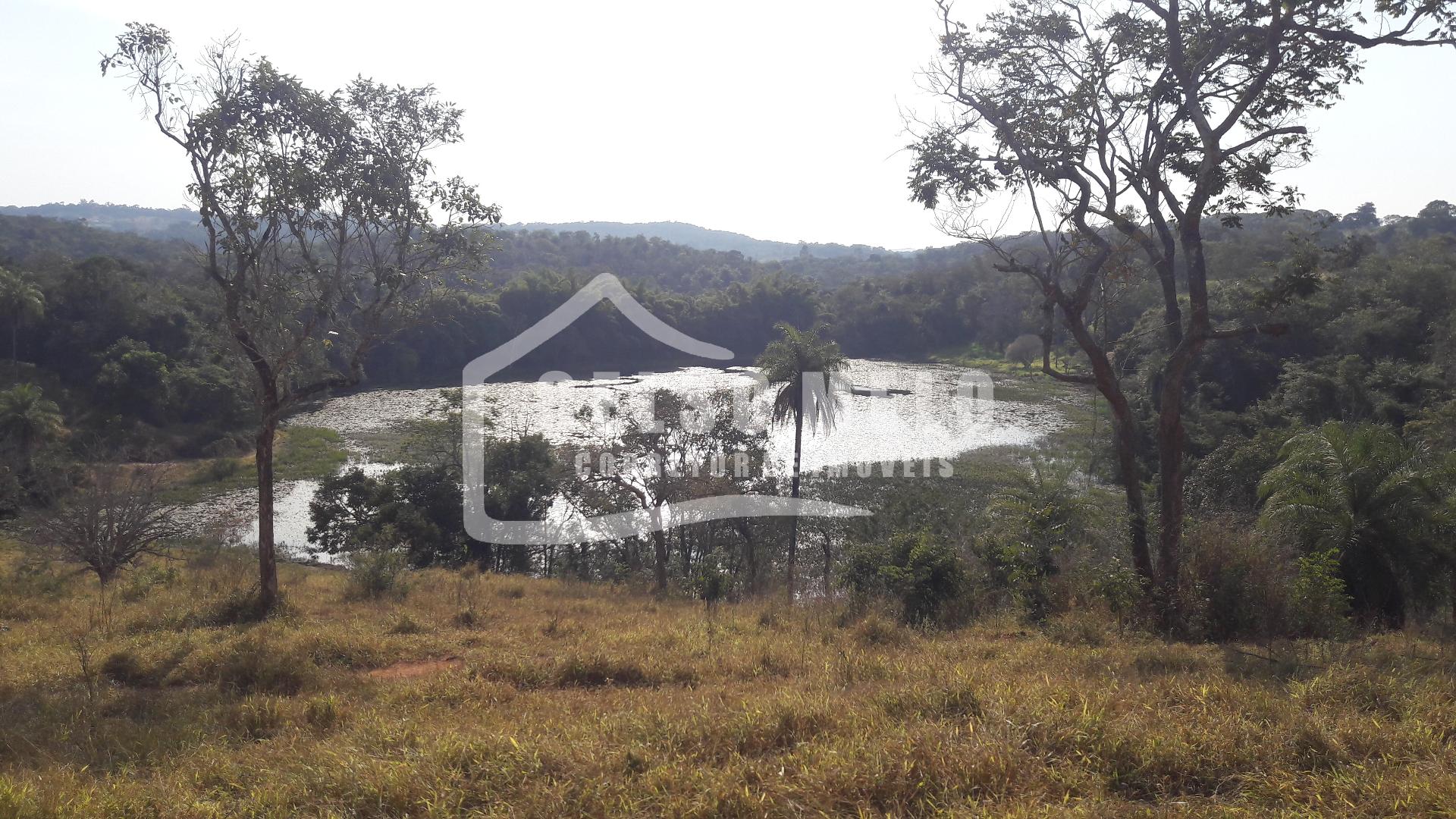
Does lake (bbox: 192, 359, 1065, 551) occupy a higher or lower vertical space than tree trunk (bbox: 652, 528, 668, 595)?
higher

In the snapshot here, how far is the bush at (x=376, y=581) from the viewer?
920 centimetres

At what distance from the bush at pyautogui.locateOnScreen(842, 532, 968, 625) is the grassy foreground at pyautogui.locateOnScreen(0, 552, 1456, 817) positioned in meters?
1.06

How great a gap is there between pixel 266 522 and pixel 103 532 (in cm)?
606

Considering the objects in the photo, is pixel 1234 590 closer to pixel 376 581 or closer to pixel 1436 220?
pixel 376 581

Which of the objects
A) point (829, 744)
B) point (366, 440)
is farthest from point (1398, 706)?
point (366, 440)

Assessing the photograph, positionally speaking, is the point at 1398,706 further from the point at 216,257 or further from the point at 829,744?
the point at 216,257

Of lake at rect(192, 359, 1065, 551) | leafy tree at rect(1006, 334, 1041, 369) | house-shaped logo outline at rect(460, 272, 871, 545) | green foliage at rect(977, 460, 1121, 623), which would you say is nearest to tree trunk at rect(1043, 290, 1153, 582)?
green foliage at rect(977, 460, 1121, 623)

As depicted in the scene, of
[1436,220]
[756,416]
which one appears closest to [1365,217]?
[1436,220]

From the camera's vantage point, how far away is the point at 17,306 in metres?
31.4

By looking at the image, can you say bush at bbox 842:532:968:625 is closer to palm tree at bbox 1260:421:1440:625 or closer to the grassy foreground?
the grassy foreground

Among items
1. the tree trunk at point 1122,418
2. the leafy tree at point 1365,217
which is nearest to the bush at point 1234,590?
the tree trunk at point 1122,418

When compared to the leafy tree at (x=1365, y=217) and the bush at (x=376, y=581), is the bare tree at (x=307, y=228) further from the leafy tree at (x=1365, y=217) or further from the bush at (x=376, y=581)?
the leafy tree at (x=1365, y=217)

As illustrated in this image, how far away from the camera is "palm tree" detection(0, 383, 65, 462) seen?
75.9 ft

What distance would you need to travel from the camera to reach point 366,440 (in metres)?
31.6
